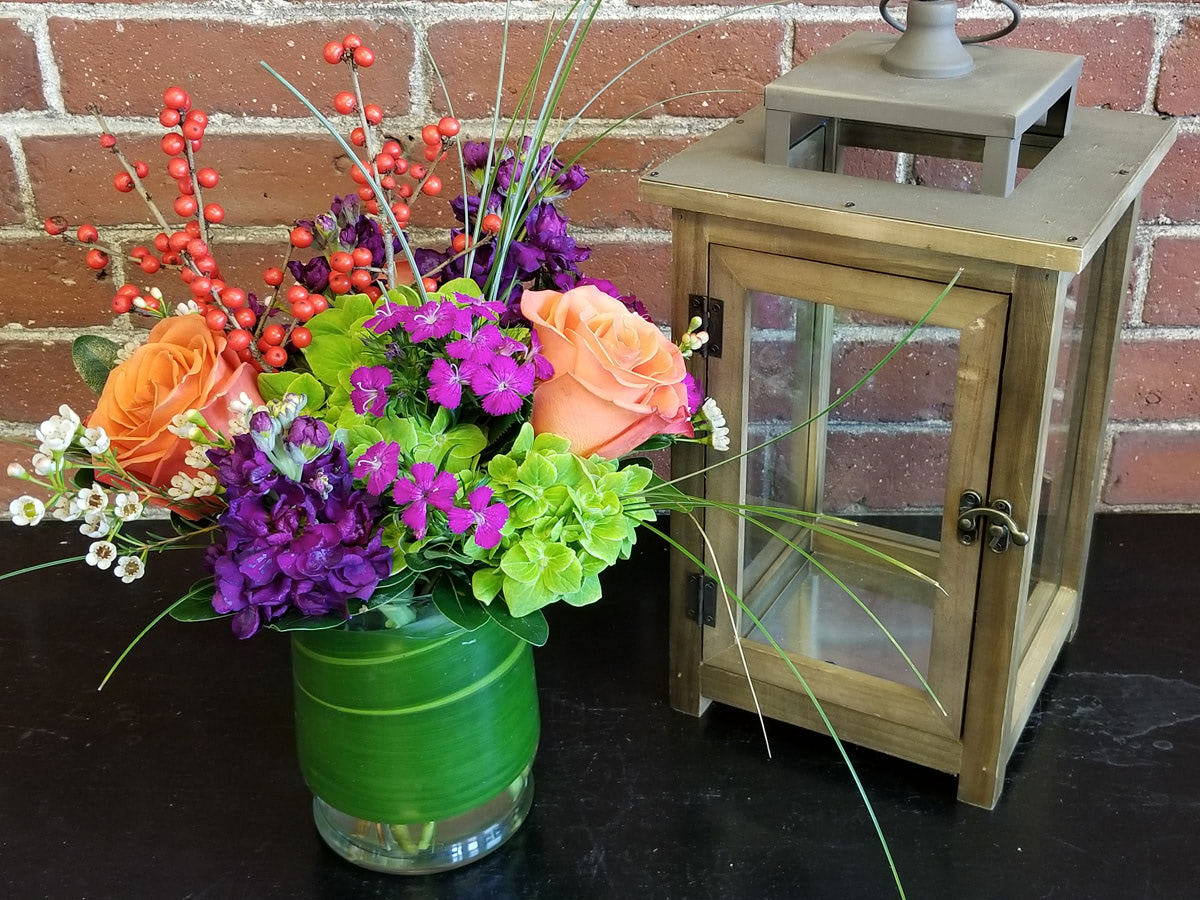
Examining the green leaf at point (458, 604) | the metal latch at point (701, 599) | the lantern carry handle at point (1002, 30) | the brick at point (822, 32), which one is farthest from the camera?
the brick at point (822, 32)

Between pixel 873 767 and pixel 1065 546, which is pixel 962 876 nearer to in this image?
pixel 873 767

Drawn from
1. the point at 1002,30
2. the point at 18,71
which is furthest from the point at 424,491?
the point at 18,71

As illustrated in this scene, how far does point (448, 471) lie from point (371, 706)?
0.17 m

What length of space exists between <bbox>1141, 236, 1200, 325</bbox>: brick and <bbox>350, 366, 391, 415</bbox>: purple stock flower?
0.74 meters

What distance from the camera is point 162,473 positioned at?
2.37 feet

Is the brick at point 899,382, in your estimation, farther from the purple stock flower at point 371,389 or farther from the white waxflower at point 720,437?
the purple stock flower at point 371,389

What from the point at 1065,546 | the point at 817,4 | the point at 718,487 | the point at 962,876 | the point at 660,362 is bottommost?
the point at 962,876

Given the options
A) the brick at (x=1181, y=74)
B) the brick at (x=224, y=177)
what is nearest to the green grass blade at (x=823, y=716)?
the brick at (x=224, y=177)

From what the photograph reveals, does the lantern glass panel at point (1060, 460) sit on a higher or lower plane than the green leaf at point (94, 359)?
lower

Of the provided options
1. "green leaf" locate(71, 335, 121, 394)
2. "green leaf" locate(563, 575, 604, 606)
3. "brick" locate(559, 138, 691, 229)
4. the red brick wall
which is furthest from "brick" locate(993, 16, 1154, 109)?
"green leaf" locate(71, 335, 121, 394)

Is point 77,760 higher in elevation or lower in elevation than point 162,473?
lower

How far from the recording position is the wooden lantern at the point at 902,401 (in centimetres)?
77

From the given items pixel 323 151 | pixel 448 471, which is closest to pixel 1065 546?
pixel 448 471

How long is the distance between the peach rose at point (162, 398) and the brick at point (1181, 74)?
2.50ft
